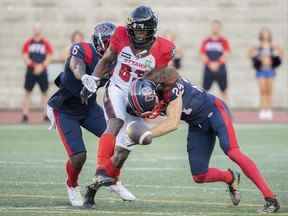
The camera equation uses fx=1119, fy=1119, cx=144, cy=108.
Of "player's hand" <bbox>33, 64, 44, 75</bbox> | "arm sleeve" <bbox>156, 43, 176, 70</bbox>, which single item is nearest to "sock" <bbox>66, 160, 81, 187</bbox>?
"arm sleeve" <bbox>156, 43, 176, 70</bbox>

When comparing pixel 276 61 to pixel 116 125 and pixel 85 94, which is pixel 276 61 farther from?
pixel 116 125

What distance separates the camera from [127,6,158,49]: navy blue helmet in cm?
875

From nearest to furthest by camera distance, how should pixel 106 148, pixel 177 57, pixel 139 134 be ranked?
pixel 139 134
pixel 106 148
pixel 177 57

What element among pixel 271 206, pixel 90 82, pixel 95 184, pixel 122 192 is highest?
pixel 90 82

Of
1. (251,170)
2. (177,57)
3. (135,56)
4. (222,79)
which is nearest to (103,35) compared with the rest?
(135,56)

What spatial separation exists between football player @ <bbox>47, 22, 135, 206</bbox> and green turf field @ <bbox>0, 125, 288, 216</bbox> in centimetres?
19

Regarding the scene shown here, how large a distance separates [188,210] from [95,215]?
798 mm

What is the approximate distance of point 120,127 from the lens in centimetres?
897

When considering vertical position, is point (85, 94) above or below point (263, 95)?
above

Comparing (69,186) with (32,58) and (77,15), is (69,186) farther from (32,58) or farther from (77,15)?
(77,15)

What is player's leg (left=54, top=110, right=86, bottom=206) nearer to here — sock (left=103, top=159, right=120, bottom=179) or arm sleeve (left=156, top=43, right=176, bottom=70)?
sock (left=103, top=159, right=120, bottom=179)

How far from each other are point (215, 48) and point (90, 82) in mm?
10407

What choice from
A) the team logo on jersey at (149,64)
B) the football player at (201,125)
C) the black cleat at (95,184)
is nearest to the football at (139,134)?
the football player at (201,125)

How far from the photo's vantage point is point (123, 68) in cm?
902
